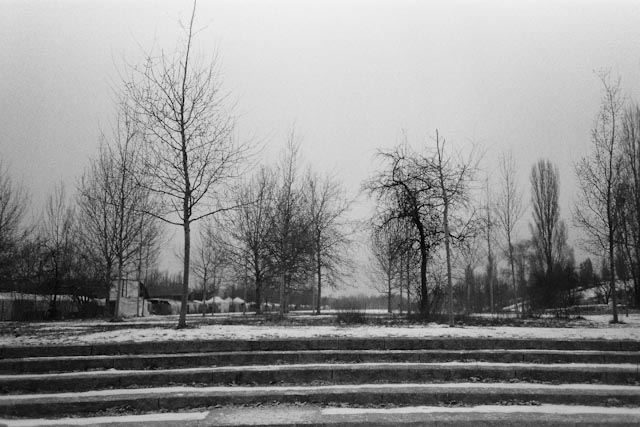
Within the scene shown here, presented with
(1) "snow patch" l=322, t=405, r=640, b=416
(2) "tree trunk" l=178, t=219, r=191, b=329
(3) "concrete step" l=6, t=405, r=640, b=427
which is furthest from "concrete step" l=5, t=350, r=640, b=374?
(2) "tree trunk" l=178, t=219, r=191, b=329

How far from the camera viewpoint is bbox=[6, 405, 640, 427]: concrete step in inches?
203

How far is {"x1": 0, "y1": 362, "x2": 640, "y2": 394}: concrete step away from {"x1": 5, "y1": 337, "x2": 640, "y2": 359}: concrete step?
89cm

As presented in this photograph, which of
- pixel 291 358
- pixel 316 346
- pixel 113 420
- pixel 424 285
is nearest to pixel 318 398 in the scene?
pixel 291 358

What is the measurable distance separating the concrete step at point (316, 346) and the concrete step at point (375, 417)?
2.37m

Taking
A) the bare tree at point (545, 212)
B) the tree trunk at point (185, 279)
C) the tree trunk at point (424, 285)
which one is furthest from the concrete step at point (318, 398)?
the bare tree at point (545, 212)

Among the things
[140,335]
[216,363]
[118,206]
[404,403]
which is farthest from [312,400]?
[118,206]

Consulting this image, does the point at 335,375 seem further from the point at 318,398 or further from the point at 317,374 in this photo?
the point at 318,398

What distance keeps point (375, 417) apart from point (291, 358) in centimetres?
270

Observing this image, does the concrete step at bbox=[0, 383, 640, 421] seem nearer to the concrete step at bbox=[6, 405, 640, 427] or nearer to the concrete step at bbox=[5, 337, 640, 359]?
the concrete step at bbox=[6, 405, 640, 427]

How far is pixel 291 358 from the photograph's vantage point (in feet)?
25.4

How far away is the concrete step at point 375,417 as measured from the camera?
5.16 metres

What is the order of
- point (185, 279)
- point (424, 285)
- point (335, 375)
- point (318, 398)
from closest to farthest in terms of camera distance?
point (318, 398)
point (335, 375)
point (185, 279)
point (424, 285)

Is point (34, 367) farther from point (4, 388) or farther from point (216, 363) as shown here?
point (216, 363)

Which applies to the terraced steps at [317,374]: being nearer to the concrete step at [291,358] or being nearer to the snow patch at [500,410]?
the concrete step at [291,358]
